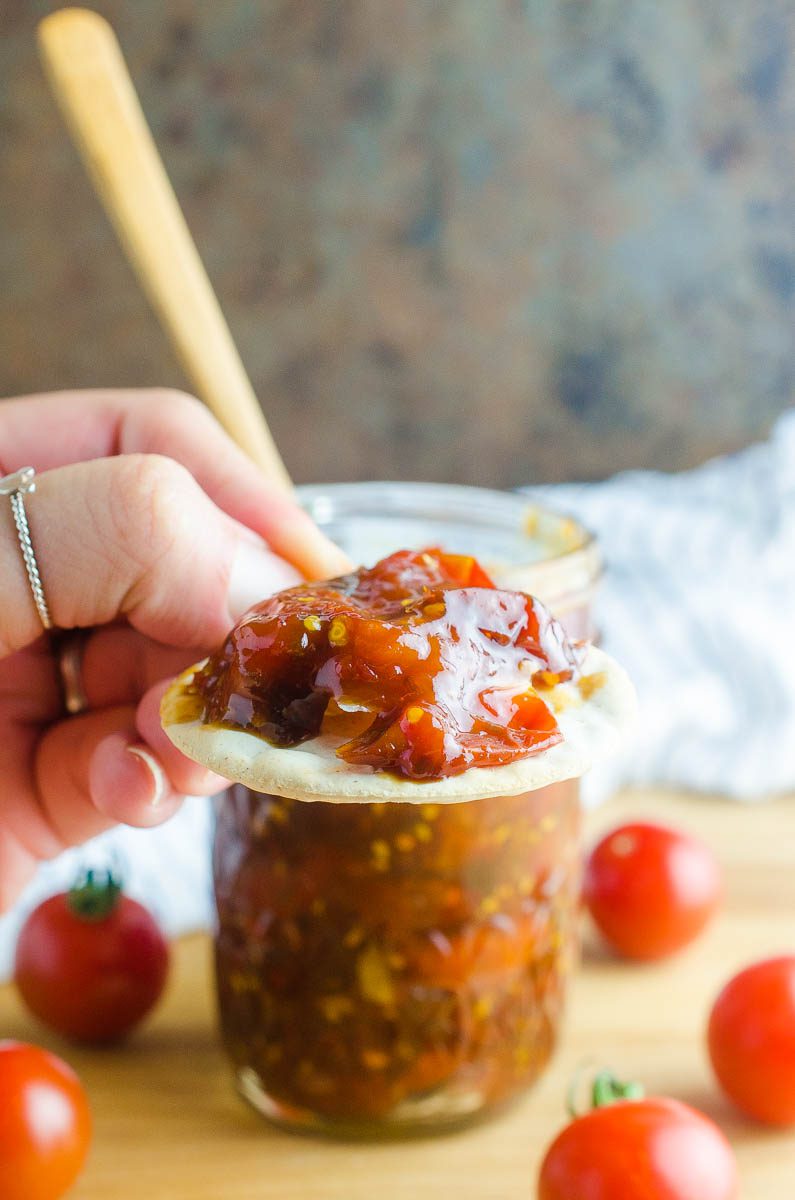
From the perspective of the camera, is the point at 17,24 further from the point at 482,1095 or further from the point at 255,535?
the point at 482,1095

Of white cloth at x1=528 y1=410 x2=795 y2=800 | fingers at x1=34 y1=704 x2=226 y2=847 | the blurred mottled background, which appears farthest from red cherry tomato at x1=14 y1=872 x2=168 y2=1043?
the blurred mottled background

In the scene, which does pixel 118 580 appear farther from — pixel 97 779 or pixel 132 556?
pixel 97 779

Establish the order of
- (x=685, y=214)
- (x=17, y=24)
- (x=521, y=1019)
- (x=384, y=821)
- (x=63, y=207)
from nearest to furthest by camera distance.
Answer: (x=384, y=821) < (x=521, y=1019) < (x=17, y=24) < (x=63, y=207) < (x=685, y=214)

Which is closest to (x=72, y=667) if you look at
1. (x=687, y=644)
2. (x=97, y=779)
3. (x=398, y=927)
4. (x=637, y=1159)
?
(x=97, y=779)

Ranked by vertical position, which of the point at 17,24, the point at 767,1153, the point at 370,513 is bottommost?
the point at 767,1153

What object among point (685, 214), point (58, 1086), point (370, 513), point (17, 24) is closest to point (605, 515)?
point (685, 214)

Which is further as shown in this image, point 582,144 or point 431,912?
point 582,144
